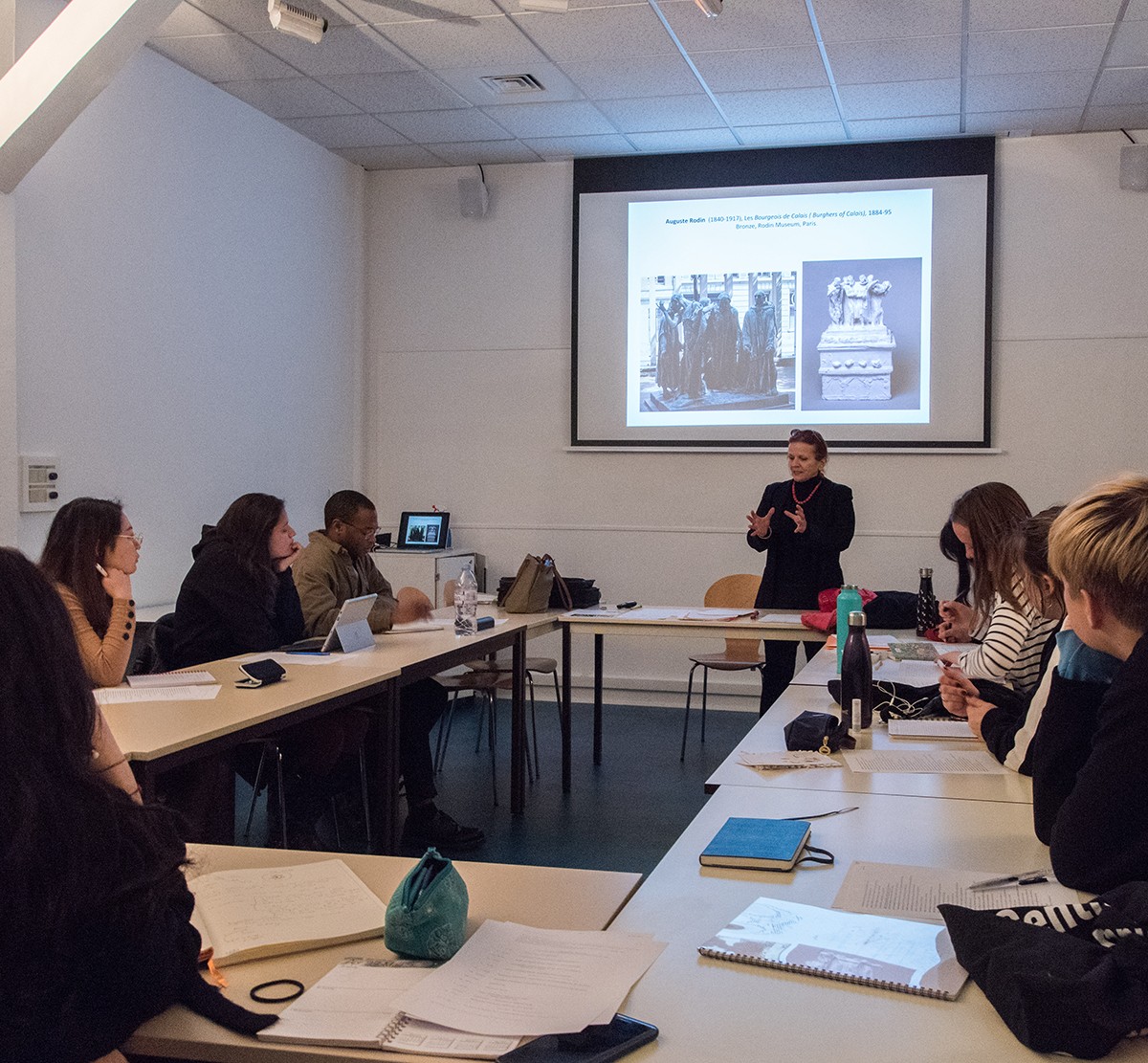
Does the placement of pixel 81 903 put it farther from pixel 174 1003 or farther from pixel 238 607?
pixel 238 607

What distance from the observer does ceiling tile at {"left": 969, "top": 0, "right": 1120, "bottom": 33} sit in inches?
186

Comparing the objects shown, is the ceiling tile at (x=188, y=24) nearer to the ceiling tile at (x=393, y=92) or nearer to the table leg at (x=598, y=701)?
the ceiling tile at (x=393, y=92)

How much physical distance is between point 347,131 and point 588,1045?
6192mm

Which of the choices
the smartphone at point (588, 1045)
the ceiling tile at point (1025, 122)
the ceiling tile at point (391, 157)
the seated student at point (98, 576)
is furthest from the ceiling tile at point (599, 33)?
the smartphone at point (588, 1045)

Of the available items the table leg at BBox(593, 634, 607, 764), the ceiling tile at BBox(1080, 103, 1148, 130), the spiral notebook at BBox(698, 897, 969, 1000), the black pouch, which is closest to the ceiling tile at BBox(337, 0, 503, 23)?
the table leg at BBox(593, 634, 607, 764)

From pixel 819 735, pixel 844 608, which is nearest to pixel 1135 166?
pixel 844 608

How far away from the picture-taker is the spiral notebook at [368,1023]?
3.93ft

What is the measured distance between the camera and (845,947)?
1.42 metres

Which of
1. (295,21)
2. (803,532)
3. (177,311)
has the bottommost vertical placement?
(803,532)

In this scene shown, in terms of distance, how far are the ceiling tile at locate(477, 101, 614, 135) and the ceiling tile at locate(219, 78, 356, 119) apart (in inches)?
32.3

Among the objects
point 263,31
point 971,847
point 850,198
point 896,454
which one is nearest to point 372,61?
point 263,31

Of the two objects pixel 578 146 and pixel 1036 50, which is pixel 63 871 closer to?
pixel 1036 50

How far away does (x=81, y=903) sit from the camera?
1.11 m

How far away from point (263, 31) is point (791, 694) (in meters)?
3.71
